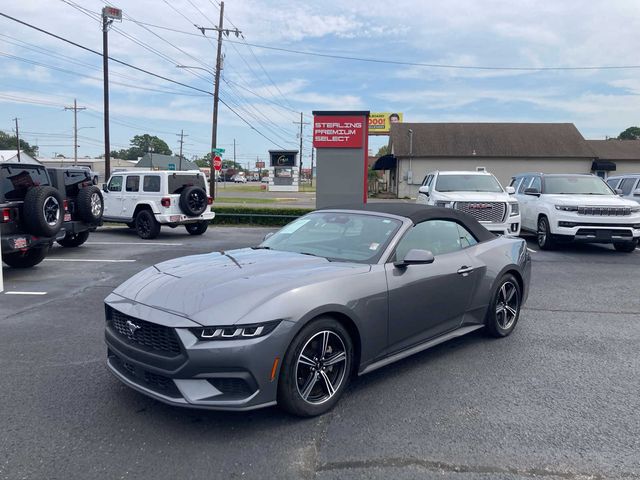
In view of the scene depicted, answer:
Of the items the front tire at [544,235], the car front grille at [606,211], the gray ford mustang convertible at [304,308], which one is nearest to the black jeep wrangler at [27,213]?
the gray ford mustang convertible at [304,308]

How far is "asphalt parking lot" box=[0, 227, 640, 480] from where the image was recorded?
2977mm

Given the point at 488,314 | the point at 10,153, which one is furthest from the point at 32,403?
the point at 10,153

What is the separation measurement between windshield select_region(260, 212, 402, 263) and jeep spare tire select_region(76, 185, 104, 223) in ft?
25.3

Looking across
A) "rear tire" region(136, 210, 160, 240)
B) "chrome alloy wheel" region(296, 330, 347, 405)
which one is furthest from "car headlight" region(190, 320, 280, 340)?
"rear tire" region(136, 210, 160, 240)

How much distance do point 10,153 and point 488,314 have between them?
46741 mm

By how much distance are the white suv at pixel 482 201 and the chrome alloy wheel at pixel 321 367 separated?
771 centimetres

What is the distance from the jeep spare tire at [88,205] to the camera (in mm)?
11328

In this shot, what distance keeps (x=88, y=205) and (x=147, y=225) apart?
9.35 ft

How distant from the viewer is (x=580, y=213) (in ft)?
36.2

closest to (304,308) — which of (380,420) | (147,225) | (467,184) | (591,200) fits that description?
(380,420)

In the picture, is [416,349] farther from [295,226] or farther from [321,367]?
[295,226]

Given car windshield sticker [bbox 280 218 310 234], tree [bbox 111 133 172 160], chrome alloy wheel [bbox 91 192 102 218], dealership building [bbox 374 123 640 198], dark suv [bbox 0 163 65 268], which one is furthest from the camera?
tree [bbox 111 133 172 160]

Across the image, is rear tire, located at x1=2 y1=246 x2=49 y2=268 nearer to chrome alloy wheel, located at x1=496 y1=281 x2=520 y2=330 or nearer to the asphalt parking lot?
the asphalt parking lot

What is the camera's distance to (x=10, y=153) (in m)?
42.4
